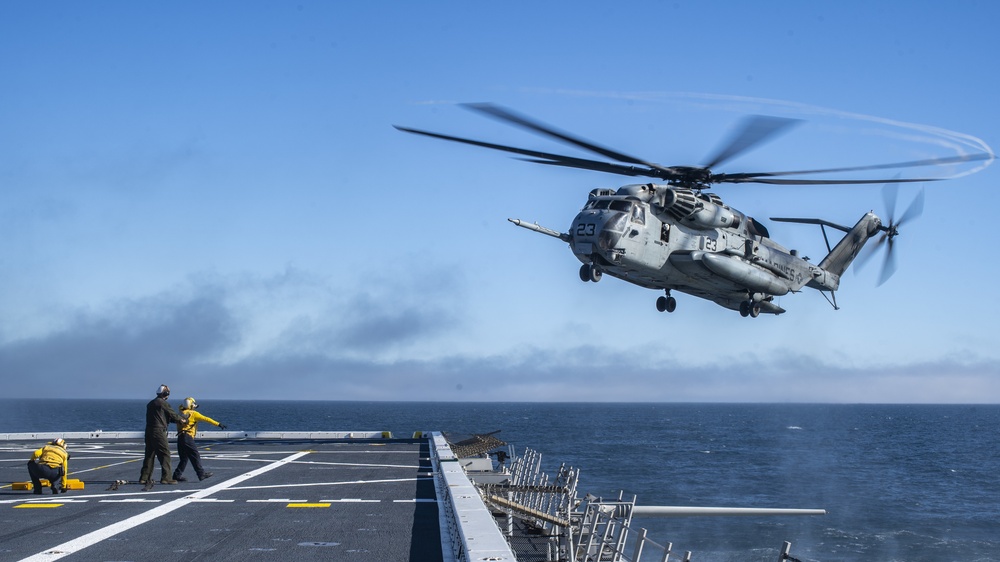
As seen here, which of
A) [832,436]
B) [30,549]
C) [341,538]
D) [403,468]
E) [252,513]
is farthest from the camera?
[832,436]

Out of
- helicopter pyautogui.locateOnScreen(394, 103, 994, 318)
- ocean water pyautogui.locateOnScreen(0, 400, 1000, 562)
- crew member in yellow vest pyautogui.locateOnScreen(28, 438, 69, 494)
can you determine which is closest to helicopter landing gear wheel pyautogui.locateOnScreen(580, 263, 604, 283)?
helicopter pyautogui.locateOnScreen(394, 103, 994, 318)

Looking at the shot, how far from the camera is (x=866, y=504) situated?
6606 centimetres

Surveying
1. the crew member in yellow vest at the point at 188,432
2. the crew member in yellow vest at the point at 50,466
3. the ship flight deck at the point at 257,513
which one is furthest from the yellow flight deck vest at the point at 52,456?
the crew member in yellow vest at the point at 188,432

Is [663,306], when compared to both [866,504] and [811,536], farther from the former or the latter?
[866,504]

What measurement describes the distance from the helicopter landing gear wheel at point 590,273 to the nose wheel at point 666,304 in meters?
4.62

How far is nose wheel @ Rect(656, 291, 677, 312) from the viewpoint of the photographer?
98.6 ft

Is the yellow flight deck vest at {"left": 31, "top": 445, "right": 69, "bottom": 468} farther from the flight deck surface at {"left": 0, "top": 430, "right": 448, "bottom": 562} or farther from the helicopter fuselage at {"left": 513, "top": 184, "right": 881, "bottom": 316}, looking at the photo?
the helicopter fuselage at {"left": 513, "top": 184, "right": 881, "bottom": 316}

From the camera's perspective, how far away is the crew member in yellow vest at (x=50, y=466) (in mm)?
18141

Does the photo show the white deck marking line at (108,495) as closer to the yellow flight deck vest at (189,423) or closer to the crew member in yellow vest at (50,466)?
the crew member in yellow vest at (50,466)

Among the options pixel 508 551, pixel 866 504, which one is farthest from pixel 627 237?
pixel 866 504

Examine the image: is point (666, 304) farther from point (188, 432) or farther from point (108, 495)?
point (108, 495)

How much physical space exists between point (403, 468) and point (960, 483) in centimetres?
7080

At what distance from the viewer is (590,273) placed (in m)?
25.9

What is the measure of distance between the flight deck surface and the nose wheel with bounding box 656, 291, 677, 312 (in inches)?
358
